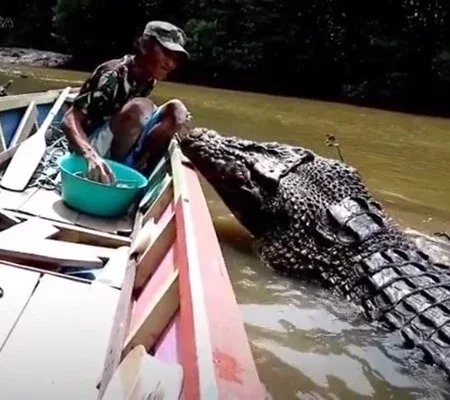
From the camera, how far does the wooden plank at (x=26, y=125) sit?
4.99 m

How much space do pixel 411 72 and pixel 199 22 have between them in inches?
234

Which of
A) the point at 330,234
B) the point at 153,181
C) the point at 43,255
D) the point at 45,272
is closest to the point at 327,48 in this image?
the point at 330,234

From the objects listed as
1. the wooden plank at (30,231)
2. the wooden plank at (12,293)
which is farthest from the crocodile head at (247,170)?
the wooden plank at (12,293)

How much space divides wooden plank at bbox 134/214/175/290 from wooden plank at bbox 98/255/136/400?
0.13 feet

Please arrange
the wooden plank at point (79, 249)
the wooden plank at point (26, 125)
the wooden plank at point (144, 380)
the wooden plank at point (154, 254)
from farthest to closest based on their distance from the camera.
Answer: the wooden plank at point (26, 125)
the wooden plank at point (79, 249)
the wooden plank at point (154, 254)
the wooden plank at point (144, 380)

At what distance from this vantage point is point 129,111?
4.19m

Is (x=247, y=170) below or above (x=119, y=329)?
below

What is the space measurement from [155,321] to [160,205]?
1372 millimetres

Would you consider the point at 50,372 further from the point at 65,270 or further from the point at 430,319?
the point at 430,319

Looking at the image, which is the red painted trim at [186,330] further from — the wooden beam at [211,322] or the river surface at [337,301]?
the river surface at [337,301]

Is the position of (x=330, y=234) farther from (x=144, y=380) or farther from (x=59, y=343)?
(x=144, y=380)

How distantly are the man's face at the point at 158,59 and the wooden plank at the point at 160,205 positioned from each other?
0.67 meters

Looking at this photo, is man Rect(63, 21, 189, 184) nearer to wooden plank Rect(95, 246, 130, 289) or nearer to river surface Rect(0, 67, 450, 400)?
wooden plank Rect(95, 246, 130, 289)

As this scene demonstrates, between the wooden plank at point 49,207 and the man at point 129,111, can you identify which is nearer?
the wooden plank at point 49,207
